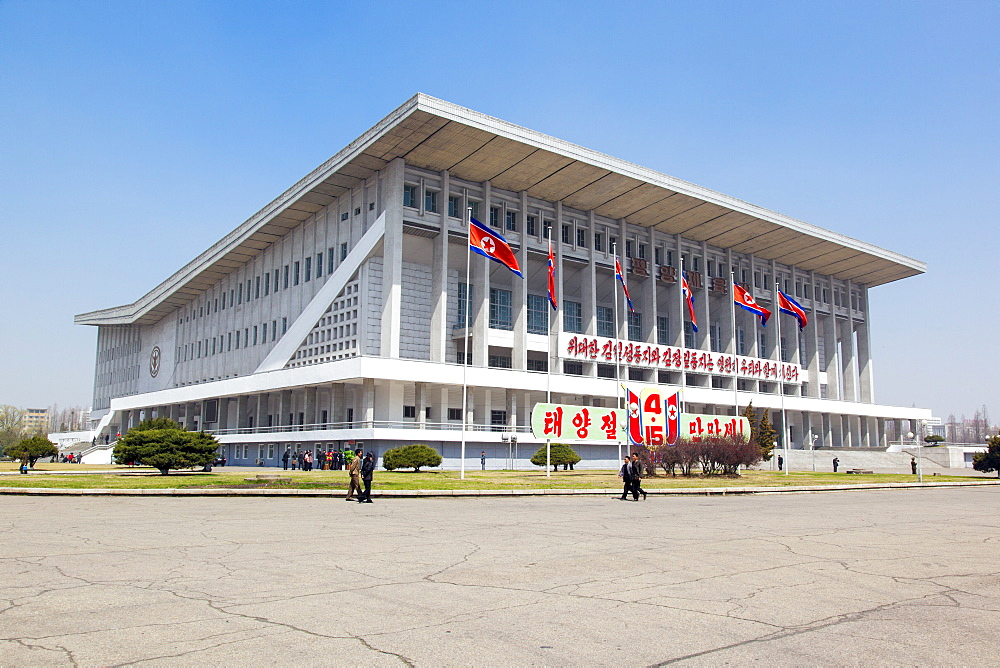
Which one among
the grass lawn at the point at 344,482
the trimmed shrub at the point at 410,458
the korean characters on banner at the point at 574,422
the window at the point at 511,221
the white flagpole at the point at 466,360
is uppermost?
the window at the point at 511,221

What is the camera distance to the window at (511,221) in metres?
60.2

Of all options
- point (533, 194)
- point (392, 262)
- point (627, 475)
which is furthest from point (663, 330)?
point (627, 475)

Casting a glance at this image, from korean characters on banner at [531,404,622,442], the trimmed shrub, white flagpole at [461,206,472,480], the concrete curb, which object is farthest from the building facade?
the concrete curb

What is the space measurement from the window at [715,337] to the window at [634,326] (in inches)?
356

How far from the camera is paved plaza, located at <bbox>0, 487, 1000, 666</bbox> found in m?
5.91

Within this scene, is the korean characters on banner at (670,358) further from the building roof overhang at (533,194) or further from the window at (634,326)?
the building roof overhang at (533,194)

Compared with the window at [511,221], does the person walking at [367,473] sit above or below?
below

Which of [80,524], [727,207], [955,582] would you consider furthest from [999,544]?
[727,207]

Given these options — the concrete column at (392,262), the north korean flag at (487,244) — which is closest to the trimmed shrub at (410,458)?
the north korean flag at (487,244)

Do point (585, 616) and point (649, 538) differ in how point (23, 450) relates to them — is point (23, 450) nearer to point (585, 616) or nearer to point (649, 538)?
point (649, 538)

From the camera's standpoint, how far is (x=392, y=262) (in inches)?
2062

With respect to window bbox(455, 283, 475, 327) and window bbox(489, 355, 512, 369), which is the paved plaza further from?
window bbox(489, 355, 512, 369)

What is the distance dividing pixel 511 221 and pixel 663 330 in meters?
21.9

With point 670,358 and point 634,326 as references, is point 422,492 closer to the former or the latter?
point 670,358
